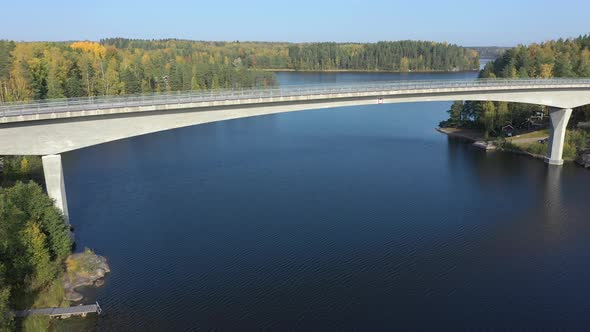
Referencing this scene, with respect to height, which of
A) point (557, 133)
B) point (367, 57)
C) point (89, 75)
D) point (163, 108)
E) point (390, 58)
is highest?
point (367, 57)

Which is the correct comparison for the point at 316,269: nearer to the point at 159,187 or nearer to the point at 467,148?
the point at 159,187

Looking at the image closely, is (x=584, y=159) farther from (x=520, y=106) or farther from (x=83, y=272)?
(x=83, y=272)

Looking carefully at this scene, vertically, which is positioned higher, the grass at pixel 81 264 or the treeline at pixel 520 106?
the treeline at pixel 520 106

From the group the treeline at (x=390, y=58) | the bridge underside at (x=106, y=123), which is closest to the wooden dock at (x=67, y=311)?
the bridge underside at (x=106, y=123)

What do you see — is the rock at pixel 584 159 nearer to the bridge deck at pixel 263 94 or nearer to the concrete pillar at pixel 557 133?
the concrete pillar at pixel 557 133

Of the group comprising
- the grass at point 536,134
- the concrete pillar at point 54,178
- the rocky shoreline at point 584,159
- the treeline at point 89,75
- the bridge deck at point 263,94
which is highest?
the treeline at point 89,75

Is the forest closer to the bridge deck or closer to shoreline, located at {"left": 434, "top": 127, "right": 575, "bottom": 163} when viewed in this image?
the bridge deck

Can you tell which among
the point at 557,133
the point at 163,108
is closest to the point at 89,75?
the point at 163,108
